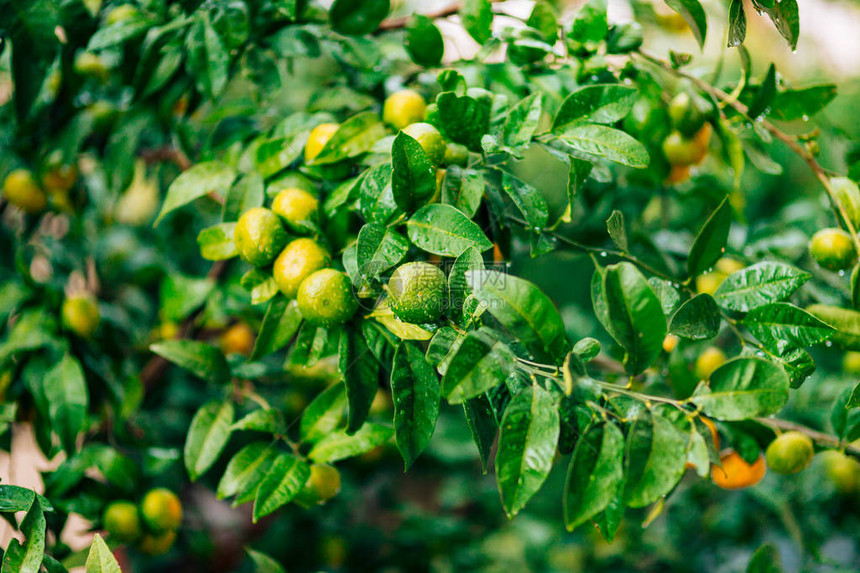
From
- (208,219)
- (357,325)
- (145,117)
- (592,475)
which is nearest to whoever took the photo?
(592,475)

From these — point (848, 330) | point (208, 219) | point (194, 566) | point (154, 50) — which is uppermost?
point (154, 50)

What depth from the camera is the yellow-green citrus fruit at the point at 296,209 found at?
0.57 metres

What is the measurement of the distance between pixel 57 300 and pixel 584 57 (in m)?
0.74

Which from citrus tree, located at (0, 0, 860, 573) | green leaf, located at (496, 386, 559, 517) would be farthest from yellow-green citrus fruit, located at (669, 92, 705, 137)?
green leaf, located at (496, 386, 559, 517)

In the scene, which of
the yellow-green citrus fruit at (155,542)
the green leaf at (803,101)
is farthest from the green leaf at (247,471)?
the green leaf at (803,101)

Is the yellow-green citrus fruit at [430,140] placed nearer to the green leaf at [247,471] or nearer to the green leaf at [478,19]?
the green leaf at [478,19]

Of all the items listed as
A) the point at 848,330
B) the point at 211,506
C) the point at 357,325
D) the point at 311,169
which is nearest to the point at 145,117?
the point at 311,169

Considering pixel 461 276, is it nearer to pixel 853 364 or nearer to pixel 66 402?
pixel 66 402

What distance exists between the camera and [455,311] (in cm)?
49

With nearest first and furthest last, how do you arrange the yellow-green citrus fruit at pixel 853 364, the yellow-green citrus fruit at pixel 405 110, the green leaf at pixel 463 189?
the green leaf at pixel 463 189 < the yellow-green citrus fruit at pixel 405 110 < the yellow-green citrus fruit at pixel 853 364

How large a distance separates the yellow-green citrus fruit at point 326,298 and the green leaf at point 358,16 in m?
0.36

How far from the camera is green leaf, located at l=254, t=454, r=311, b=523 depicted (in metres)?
0.56

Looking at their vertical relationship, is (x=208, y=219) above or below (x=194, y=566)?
above

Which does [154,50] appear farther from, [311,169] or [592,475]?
[592,475]
